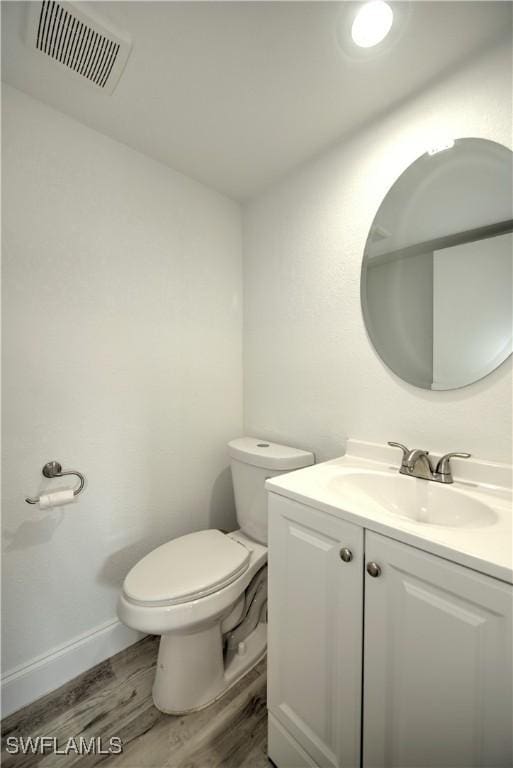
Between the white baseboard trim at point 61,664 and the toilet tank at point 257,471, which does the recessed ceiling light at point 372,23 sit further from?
the white baseboard trim at point 61,664

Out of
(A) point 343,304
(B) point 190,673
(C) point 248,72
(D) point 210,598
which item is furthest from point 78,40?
(B) point 190,673

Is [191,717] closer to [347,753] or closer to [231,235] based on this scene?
[347,753]

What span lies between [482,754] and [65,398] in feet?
4.78

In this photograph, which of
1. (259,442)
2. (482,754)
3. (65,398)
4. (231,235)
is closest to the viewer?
(482,754)

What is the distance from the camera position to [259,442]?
5.17 feet

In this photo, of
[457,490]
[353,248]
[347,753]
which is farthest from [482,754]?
[353,248]

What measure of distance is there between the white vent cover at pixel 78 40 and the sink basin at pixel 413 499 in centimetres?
148

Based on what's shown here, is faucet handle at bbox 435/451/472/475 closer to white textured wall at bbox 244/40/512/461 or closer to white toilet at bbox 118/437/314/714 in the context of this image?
white textured wall at bbox 244/40/512/461

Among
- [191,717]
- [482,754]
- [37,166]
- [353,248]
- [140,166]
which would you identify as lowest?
[191,717]

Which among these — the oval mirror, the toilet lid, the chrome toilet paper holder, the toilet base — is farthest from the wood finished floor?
the oval mirror

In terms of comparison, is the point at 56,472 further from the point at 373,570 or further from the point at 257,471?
the point at 373,570

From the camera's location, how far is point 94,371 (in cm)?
127

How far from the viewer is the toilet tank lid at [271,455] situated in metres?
1.31

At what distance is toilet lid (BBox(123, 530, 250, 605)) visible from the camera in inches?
40.4
